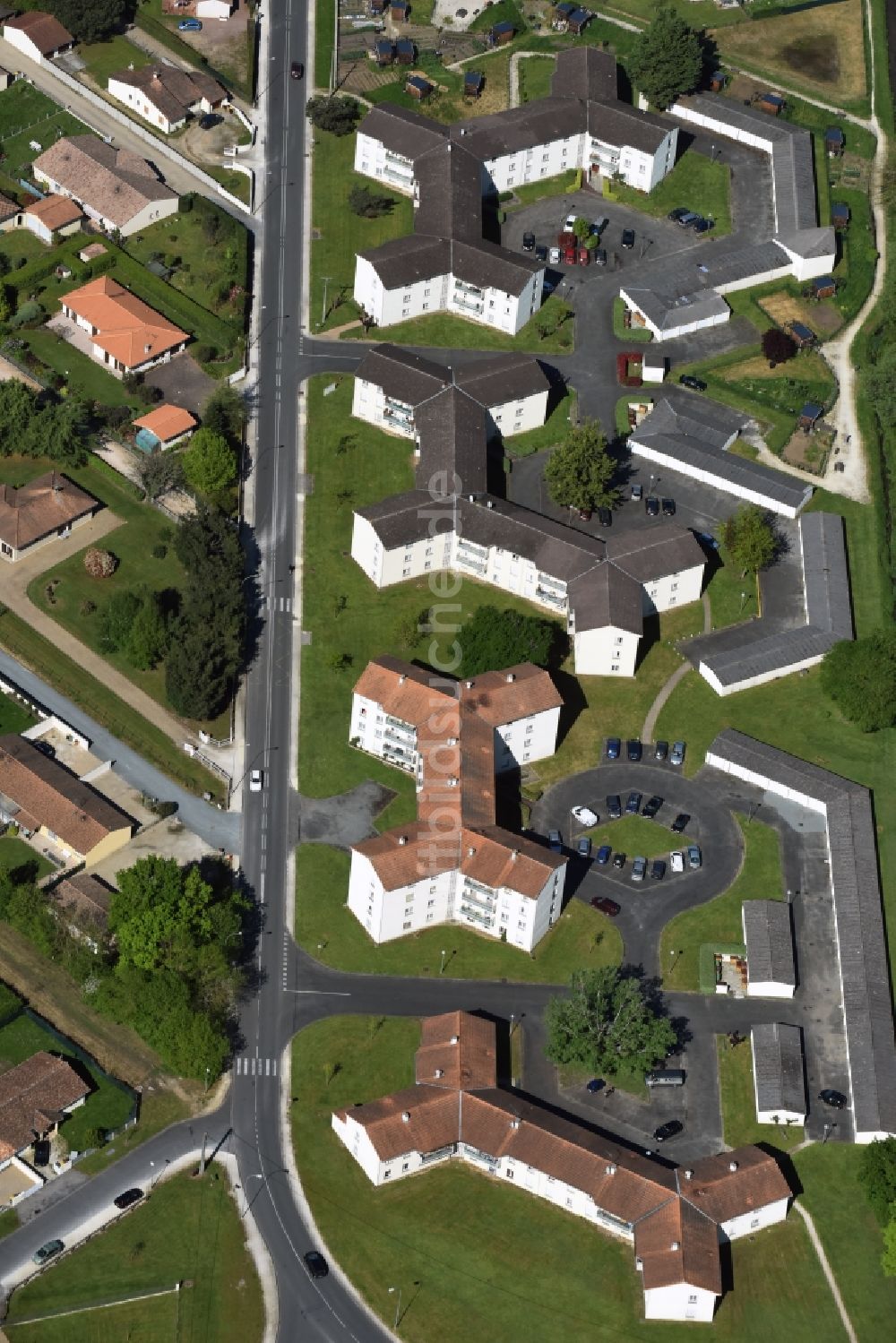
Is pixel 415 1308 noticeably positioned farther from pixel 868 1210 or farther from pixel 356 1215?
pixel 868 1210

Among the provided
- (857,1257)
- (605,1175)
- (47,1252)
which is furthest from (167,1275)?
(857,1257)

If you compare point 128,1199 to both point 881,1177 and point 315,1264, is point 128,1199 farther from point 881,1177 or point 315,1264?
point 881,1177

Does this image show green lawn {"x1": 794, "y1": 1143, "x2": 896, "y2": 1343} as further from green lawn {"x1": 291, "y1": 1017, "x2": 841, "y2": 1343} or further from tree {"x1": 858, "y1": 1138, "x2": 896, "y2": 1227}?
green lawn {"x1": 291, "y1": 1017, "x2": 841, "y2": 1343}

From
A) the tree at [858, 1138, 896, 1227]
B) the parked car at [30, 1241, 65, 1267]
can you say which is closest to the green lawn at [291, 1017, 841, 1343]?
the tree at [858, 1138, 896, 1227]

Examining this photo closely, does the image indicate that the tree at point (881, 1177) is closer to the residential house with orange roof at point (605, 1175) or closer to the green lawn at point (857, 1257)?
the green lawn at point (857, 1257)

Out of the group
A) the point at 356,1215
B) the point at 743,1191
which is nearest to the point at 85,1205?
the point at 356,1215

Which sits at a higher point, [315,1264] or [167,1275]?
[315,1264]
